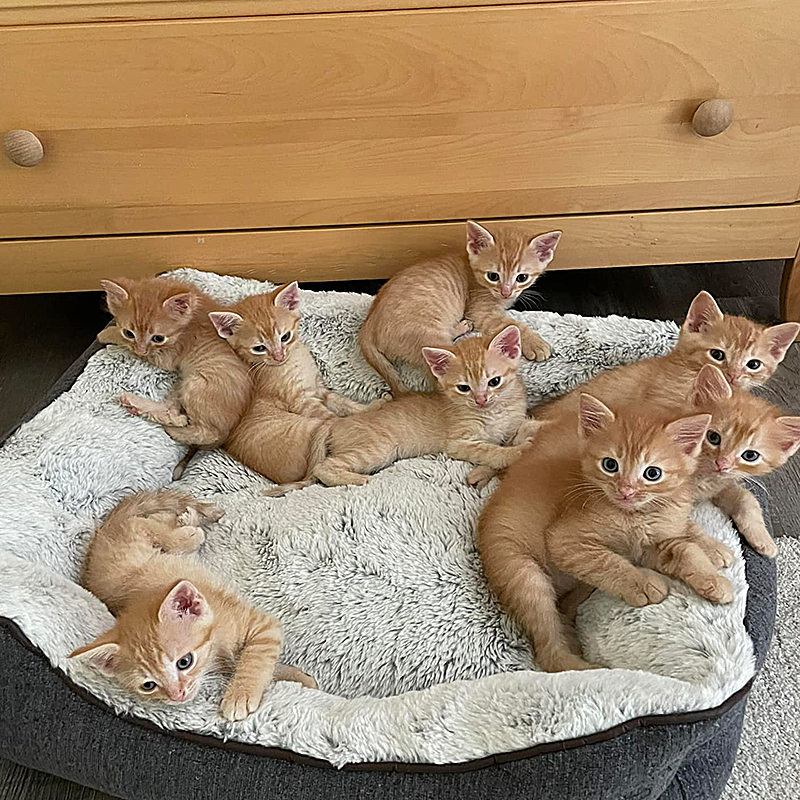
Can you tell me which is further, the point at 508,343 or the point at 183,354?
the point at 183,354

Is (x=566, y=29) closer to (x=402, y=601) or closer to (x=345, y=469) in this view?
(x=345, y=469)

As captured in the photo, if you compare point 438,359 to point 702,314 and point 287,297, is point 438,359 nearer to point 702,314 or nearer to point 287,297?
point 287,297

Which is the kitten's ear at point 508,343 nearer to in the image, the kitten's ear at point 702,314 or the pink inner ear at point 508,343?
the pink inner ear at point 508,343

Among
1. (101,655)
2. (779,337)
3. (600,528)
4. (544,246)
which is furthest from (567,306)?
(101,655)

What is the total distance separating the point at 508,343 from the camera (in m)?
1.29

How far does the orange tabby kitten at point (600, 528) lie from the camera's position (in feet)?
3.32

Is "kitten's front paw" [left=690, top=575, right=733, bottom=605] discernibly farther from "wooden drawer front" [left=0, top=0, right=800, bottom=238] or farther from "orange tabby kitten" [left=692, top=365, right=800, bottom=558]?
"wooden drawer front" [left=0, top=0, right=800, bottom=238]

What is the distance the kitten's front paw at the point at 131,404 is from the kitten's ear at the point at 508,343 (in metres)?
0.59

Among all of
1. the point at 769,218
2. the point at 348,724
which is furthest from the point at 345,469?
the point at 769,218

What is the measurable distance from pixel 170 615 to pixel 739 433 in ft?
2.44

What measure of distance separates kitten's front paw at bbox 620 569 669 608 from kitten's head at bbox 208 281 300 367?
0.68 m

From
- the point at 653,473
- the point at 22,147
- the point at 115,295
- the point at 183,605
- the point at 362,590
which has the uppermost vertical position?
the point at 22,147

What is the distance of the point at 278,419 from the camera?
1353 millimetres

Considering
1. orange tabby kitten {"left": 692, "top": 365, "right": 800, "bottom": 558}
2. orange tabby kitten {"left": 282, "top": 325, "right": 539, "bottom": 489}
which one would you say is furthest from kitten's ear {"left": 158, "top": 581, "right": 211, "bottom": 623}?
orange tabby kitten {"left": 692, "top": 365, "right": 800, "bottom": 558}
